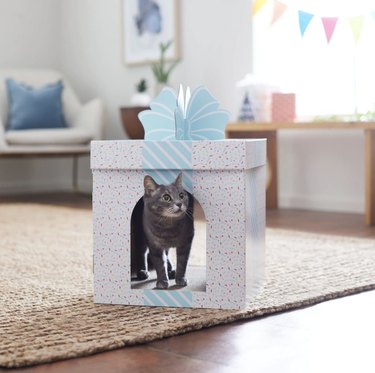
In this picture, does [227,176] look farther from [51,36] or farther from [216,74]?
[51,36]

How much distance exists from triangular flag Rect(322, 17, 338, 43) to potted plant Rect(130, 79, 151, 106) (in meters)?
1.25

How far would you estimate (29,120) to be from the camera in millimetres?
4750

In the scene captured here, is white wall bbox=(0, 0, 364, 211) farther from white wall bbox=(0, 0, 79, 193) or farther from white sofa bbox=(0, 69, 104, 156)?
white sofa bbox=(0, 69, 104, 156)

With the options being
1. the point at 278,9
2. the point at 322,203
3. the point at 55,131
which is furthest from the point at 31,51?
the point at 322,203

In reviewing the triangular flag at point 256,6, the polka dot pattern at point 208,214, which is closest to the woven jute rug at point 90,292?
the polka dot pattern at point 208,214

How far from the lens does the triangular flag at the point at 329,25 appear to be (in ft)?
12.0

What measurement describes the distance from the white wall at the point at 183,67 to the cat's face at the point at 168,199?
235 cm

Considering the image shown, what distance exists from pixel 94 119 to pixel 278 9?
1432 millimetres

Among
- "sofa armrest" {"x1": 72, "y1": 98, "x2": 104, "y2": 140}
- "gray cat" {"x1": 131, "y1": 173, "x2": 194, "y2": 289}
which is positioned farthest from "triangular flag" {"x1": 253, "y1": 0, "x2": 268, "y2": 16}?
"gray cat" {"x1": 131, "y1": 173, "x2": 194, "y2": 289}

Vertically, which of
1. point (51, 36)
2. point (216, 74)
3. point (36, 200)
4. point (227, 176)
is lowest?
point (36, 200)

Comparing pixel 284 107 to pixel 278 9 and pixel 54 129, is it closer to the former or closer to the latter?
pixel 278 9

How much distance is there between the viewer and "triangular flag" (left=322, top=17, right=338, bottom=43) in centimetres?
365

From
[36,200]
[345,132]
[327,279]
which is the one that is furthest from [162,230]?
[36,200]

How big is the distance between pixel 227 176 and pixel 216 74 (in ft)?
9.51
